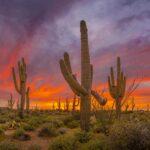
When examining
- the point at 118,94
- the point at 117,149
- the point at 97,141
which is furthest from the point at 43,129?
the point at 117,149

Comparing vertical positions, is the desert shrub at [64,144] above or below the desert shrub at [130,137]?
below

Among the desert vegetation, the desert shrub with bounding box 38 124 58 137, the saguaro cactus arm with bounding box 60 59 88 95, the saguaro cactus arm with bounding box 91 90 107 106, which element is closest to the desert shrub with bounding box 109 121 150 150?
the desert vegetation

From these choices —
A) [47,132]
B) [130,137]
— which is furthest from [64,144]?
[47,132]

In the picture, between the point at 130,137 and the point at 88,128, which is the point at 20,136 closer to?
the point at 88,128

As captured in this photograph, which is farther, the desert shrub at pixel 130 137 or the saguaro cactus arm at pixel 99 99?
the saguaro cactus arm at pixel 99 99

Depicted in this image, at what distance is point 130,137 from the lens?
10734 millimetres

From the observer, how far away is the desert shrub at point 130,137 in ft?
35.1

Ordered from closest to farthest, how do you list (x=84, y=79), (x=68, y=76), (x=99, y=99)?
(x=68, y=76), (x=84, y=79), (x=99, y=99)

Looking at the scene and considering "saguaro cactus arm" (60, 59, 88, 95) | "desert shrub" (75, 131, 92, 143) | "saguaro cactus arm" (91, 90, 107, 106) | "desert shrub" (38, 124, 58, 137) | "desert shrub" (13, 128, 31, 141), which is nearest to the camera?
"saguaro cactus arm" (60, 59, 88, 95)

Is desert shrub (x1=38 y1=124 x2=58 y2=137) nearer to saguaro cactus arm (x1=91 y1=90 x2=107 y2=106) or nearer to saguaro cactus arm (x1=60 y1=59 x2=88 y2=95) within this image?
saguaro cactus arm (x1=91 y1=90 x2=107 y2=106)

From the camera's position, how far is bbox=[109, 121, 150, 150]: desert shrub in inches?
421

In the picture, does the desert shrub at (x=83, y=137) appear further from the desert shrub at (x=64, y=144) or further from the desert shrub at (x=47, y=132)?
the desert shrub at (x=47, y=132)

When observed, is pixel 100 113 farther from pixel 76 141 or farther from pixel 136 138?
pixel 136 138

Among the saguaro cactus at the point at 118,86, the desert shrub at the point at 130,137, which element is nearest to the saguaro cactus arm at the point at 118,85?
the saguaro cactus at the point at 118,86
